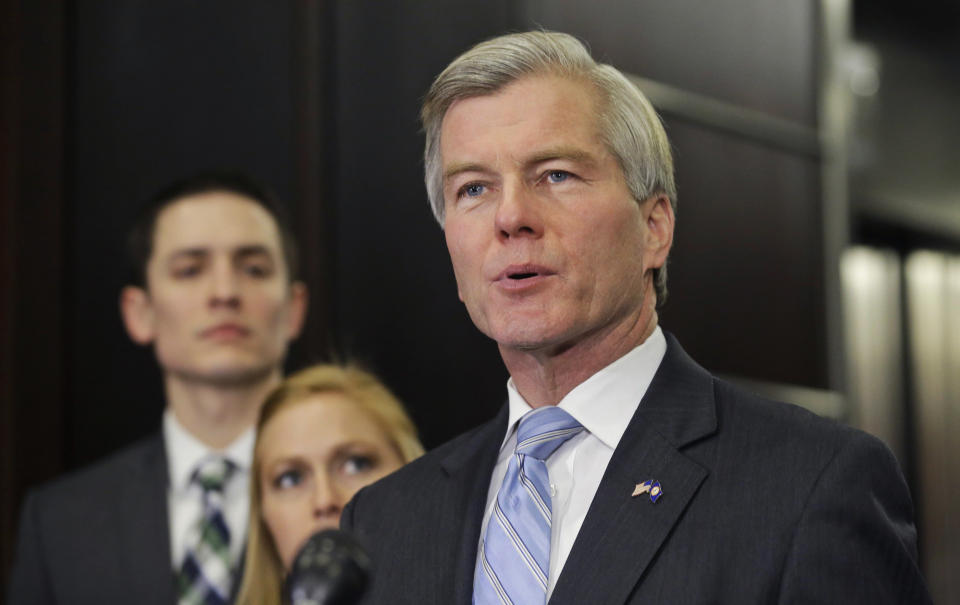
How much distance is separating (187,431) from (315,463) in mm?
628

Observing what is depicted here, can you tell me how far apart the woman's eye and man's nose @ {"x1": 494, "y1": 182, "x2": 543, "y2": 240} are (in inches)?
39.9

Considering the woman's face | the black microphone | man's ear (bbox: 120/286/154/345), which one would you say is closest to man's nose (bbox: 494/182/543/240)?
the black microphone

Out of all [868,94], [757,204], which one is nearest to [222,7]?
[757,204]

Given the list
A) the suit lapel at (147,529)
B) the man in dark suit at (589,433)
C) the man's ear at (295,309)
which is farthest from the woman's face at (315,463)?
the man in dark suit at (589,433)

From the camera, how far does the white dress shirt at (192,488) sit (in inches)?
116

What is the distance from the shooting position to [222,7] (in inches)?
155

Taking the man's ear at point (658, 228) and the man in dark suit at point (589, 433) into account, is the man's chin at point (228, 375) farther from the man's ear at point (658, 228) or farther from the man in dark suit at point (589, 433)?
the man's ear at point (658, 228)

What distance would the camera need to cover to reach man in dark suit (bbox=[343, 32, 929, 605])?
1.50 metres

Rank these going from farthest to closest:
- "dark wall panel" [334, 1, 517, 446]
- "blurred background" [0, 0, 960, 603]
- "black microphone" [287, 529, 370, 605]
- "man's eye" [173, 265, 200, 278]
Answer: "blurred background" [0, 0, 960, 603] → "dark wall panel" [334, 1, 517, 446] → "man's eye" [173, 265, 200, 278] → "black microphone" [287, 529, 370, 605]

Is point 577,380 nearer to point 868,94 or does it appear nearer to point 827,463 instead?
point 827,463

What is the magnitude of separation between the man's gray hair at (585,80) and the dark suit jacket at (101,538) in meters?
1.53

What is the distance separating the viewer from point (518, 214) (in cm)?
165

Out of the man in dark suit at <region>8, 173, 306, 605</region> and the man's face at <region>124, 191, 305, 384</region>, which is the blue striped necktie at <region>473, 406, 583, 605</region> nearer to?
the man in dark suit at <region>8, 173, 306, 605</region>

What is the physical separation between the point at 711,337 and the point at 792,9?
3.34 ft
